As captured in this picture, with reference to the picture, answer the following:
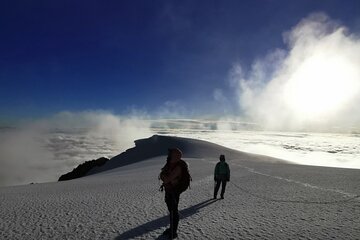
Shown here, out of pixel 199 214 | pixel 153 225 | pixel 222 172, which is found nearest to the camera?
pixel 153 225

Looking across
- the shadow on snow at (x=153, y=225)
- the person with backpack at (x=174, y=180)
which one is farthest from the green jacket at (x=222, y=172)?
the person with backpack at (x=174, y=180)

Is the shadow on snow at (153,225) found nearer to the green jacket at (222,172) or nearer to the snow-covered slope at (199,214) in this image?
the snow-covered slope at (199,214)

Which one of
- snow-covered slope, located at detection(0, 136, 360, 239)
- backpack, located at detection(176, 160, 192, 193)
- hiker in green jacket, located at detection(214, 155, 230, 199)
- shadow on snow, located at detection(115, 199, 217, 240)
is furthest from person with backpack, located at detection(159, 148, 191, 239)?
hiker in green jacket, located at detection(214, 155, 230, 199)

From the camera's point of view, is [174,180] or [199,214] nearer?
[174,180]

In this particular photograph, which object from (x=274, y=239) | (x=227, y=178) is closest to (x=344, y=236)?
(x=274, y=239)

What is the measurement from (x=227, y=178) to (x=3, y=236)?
926 centimetres

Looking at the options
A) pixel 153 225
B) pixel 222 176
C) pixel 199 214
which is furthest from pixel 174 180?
pixel 222 176

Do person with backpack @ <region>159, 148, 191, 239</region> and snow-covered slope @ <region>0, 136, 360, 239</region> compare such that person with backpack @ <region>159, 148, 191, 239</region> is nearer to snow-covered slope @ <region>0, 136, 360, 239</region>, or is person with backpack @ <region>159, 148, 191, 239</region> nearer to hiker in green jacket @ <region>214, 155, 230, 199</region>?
snow-covered slope @ <region>0, 136, 360, 239</region>

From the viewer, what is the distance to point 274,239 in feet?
26.1

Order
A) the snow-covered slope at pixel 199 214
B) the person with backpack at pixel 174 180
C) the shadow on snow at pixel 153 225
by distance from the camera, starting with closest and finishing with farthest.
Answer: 1. the person with backpack at pixel 174 180
2. the shadow on snow at pixel 153 225
3. the snow-covered slope at pixel 199 214

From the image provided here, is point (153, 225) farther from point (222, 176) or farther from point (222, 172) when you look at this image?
point (222, 172)

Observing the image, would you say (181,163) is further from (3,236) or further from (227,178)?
(227,178)

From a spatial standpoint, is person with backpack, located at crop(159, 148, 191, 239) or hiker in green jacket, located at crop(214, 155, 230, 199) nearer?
person with backpack, located at crop(159, 148, 191, 239)

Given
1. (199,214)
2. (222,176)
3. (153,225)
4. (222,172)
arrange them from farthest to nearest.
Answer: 1. (222,172)
2. (222,176)
3. (199,214)
4. (153,225)
